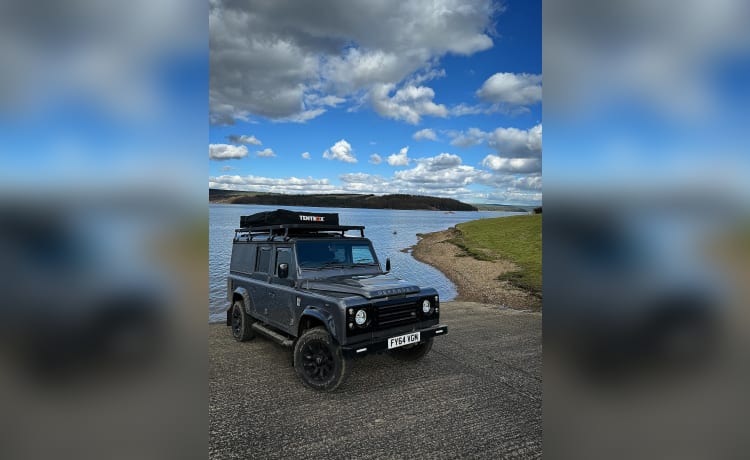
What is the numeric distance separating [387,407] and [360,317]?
1.24 m

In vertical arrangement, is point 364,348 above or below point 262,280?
below

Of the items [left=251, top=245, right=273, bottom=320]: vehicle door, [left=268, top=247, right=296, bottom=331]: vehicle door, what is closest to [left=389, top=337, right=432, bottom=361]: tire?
[left=268, top=247, right=296, bottom=331]: vehicle door

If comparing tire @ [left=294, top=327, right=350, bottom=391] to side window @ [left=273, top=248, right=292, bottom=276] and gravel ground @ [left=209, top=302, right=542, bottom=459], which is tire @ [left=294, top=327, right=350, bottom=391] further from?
side window @ [left=273, top=248, right=292, bottom=276]

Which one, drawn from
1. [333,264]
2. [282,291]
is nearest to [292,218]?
[333,264]

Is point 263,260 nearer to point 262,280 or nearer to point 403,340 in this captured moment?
point 262,280

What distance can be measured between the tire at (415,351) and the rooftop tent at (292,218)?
9.30 ft

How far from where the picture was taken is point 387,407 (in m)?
5.35

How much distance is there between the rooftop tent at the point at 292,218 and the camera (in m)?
7.75
